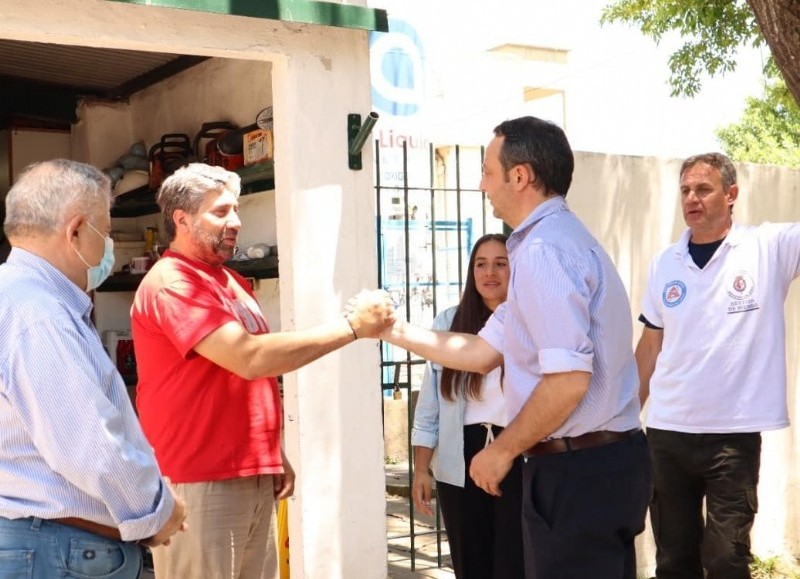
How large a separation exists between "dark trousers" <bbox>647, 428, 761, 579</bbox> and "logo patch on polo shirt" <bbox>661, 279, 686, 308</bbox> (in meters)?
0.60

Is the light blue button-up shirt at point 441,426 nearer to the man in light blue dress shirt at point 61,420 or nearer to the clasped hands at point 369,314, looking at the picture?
the clasped hands at point 369,314

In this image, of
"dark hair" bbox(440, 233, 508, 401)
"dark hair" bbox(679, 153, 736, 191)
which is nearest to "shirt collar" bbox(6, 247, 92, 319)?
"dark hair" bbox(440, 233, 508, 401)

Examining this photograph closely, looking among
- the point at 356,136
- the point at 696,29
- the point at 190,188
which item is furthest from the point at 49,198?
the point at 696,29

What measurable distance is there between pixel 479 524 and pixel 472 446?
32 centimetres

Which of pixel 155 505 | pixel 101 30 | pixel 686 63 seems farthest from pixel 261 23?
pixel 686 63

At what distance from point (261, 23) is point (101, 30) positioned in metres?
0.80

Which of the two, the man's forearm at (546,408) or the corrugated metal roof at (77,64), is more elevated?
the corrugated metal roof at (77,64)

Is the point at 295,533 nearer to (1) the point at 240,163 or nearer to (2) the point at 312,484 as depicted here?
(2) the point at 312,484

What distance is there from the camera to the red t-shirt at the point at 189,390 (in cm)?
346

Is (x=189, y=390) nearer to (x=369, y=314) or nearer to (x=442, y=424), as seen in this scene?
(x=369, y=314)

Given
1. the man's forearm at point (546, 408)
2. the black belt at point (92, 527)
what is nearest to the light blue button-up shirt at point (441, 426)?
the man's forearm at point (546, 408)

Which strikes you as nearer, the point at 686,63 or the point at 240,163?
the point at 240,163

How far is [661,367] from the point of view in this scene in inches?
192

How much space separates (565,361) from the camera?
2967 millimetres
